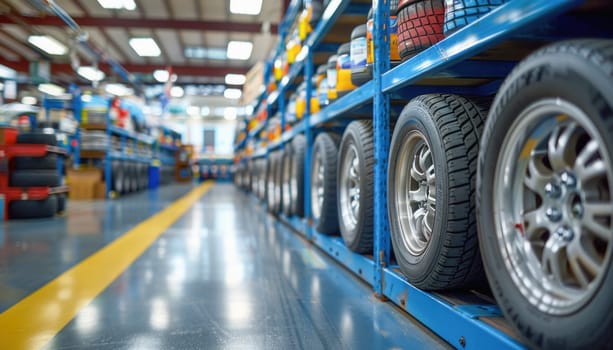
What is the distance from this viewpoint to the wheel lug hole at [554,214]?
42.9 inches

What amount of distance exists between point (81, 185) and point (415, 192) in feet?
30.1

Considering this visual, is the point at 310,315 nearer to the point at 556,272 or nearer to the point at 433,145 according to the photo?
the point at 433,145

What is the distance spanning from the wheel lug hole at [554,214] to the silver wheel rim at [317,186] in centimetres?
273

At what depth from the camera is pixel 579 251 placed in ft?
3.32

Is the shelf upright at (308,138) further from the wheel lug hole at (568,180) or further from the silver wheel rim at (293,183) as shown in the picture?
the wheel lug hole at (568,180)

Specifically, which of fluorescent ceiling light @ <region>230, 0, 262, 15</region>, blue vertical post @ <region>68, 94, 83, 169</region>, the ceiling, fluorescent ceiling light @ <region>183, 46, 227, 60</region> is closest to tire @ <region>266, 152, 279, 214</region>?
blue vertical post @ <region>68, 94, 83, 169</region>

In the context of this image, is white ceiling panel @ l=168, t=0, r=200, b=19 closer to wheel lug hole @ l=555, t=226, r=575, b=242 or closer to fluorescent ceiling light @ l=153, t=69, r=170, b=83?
fluorescent ceiling light @ l=153, t=69, r=170, b=83

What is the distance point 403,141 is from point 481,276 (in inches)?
26.4

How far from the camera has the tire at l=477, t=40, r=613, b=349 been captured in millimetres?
923

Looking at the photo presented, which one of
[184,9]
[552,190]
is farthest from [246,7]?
[552,190]

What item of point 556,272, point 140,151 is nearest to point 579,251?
point 556,272

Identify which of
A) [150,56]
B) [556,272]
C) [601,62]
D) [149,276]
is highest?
[150,56]

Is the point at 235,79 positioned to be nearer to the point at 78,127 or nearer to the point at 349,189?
the point at 78,127

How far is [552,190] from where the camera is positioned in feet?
3.62
